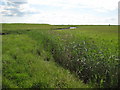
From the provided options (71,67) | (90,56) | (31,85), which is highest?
(90,56)

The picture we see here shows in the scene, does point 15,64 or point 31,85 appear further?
point 15,64

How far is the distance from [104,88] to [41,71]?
3486 millimetres

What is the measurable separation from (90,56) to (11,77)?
4.23m

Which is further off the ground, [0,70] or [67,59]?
[67,59]

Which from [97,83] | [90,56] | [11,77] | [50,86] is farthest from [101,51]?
[11,77]

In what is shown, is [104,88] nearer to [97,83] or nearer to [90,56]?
[97,83]

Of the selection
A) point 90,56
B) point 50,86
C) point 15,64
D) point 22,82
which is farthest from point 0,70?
point 90,56

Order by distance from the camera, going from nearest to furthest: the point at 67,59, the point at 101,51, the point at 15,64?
the point at 101,51 < the point at 67,59 < the point at 15,64

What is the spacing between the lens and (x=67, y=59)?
8.37 meters

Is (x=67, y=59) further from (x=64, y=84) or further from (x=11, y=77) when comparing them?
(x=11, y=77)

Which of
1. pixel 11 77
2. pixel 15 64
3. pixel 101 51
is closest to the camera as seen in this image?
pixel 101 51

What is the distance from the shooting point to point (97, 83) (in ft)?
20.5

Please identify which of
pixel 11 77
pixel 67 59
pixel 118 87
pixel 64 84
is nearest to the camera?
pixel 118 87

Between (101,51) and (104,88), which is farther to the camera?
(101,51)
